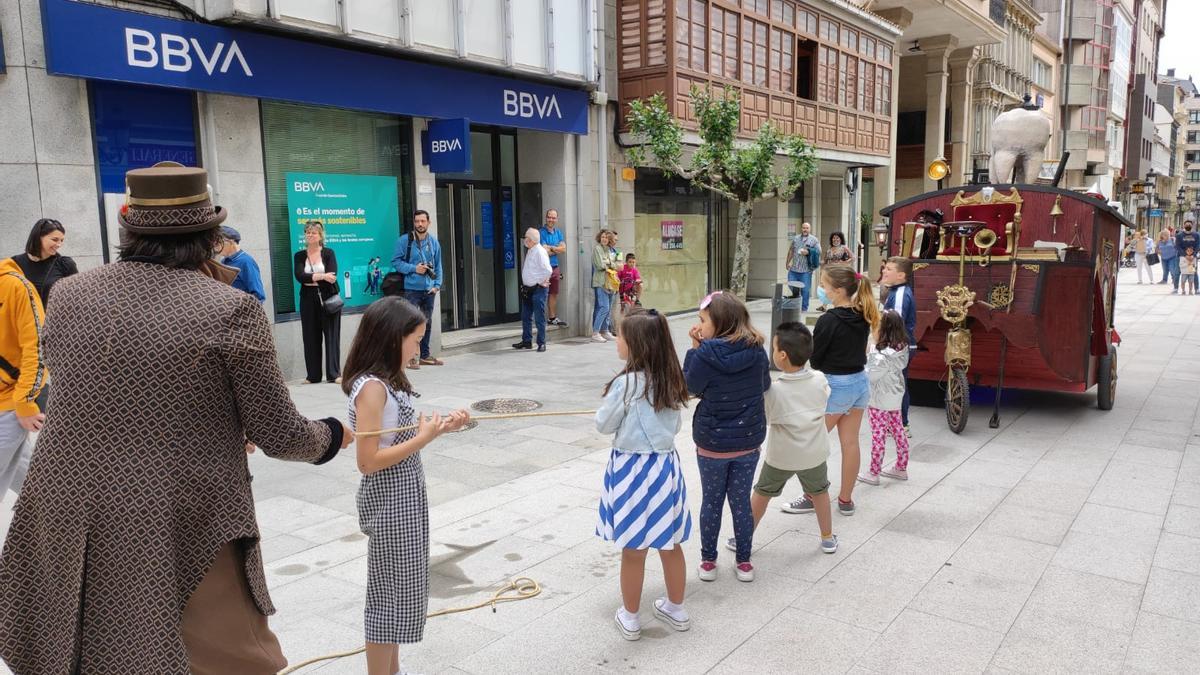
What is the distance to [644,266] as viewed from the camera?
16.9 metres

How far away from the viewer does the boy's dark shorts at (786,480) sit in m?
4.73

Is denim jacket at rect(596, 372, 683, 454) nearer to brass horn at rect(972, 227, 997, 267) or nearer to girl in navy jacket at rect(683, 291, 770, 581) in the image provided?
girl in navy jacket at rect(683, 291, 770, 581)

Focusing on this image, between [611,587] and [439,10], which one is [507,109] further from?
[611,587]

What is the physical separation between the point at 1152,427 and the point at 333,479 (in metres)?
7.30

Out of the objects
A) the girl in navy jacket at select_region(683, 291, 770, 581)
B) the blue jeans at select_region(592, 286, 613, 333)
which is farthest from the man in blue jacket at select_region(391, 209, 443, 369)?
the girl in navy jacket at select_region(683, 291, 770, 581)

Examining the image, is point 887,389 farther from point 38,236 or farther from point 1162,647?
→ point 38,236

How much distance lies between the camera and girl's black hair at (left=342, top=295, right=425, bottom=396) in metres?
3.11

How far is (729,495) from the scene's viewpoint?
4316 millimetres

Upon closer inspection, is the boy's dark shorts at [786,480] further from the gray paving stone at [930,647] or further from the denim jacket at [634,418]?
the denim jacket at [634,418]

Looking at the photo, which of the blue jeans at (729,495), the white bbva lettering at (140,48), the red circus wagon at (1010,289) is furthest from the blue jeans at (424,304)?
the blue jeans at (729,495)

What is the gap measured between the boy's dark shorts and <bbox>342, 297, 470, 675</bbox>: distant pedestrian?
84.5 inches

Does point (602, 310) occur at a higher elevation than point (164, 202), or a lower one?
lower

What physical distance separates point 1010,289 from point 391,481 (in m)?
6.36

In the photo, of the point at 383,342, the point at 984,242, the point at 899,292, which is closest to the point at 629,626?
the point at 383,342
